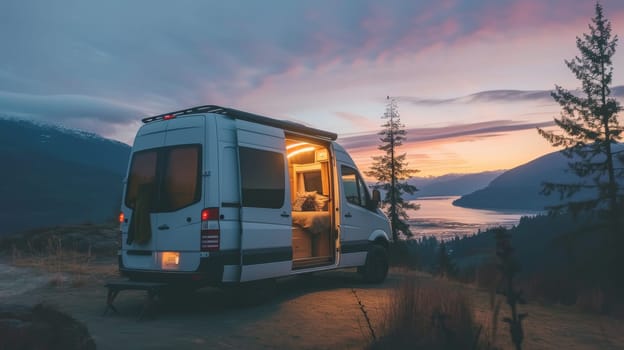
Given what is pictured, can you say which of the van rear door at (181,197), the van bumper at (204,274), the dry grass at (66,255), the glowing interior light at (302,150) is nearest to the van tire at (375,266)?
the glowing interior light at (302,150)

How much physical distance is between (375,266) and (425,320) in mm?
5786

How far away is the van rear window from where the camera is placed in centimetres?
744

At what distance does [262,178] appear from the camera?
8023 mm

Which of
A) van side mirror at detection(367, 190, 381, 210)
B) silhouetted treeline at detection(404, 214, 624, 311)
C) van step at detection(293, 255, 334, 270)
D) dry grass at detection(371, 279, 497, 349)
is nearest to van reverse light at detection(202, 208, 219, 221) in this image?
van step at detection(293, 255, 334, 270)

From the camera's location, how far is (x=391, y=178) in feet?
127

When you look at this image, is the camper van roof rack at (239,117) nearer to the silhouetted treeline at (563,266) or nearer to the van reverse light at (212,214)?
the van reverse light at (212,214)

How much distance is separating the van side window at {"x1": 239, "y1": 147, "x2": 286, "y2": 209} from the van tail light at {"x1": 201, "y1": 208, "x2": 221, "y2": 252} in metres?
0.55

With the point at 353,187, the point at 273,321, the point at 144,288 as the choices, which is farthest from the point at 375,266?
the point at 144,288

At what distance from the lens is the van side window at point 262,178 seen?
7.71 m

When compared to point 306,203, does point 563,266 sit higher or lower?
lower

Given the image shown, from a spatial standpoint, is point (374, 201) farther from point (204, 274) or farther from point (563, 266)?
point (563, 266)

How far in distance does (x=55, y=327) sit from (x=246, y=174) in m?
4.06

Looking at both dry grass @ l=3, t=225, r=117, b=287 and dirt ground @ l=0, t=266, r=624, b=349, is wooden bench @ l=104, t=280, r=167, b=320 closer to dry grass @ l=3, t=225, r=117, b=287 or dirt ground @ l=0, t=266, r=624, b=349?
dirt ground @ l=0, t=266, r=624, b=349

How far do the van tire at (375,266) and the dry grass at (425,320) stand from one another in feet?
16.0
